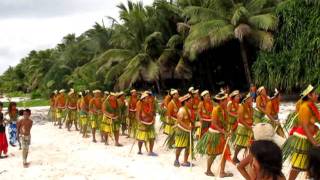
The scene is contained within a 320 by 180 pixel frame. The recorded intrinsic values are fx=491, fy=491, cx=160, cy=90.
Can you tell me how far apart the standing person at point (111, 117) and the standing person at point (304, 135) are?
20.4ft

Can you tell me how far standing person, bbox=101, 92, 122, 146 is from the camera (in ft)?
40.4

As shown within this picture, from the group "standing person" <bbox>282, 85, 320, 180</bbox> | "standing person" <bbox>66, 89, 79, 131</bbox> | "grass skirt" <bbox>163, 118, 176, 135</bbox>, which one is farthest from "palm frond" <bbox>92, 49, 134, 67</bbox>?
"standing person" <bbox>282, 85, 320, 180</bbox>

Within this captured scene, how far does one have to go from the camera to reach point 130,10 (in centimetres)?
2864

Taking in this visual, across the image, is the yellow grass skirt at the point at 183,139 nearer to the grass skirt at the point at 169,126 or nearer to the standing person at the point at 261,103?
the grass skirt at the point at 169,126

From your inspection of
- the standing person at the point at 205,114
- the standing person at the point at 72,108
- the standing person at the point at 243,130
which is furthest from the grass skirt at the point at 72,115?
the standing person at the point at 243,130

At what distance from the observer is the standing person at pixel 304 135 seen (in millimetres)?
6195

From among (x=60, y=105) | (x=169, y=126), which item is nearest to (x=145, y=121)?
(x=169, y=126)

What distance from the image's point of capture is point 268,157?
2.96 metres

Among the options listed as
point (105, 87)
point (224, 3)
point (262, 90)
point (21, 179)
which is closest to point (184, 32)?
point (224, 3)

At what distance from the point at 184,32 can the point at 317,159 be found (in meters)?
22.5

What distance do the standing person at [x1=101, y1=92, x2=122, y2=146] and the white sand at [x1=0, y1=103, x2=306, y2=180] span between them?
0.37 m

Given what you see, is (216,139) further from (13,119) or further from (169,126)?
(13,119)

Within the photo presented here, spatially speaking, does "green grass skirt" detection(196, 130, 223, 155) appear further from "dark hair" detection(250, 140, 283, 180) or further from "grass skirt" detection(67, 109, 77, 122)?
"grass skirt" detection(67, 109, 77, 122)

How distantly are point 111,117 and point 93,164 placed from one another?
2418 millimetres
